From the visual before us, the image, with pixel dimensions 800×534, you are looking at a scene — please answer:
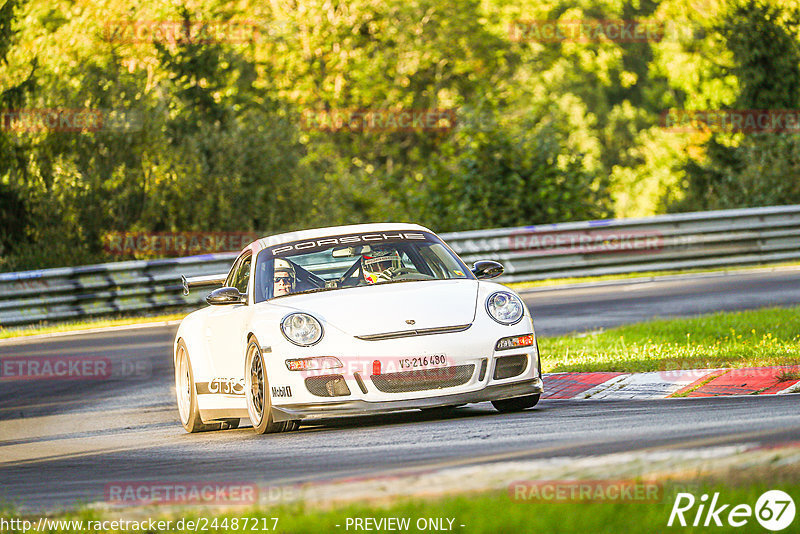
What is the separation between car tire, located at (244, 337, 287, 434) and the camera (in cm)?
914

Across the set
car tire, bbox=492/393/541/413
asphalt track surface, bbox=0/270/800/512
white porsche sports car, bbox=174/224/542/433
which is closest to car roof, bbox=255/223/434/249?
white porsche sports car, bbox=174/224/542/433

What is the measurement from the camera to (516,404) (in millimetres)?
9609

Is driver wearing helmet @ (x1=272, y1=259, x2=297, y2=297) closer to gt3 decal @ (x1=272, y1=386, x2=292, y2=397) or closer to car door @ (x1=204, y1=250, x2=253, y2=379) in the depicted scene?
car door @ (x1=204, y1=250, x2=253, y2=379)

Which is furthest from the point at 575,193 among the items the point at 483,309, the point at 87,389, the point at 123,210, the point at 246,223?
the point at 483,309

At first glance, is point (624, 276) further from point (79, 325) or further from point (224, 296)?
point (224, 296)

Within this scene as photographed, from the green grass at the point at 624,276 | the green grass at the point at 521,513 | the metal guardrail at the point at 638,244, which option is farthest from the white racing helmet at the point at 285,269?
the green grass at the point at 624,276

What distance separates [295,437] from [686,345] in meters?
4.80

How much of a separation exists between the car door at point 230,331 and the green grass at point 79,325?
32.0 ft

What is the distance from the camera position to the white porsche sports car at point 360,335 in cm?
882

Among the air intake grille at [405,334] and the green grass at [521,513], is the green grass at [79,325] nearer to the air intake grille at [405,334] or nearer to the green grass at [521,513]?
the air intake grille at [405,334]

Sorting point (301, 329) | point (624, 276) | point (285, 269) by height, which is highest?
point (285, 269)

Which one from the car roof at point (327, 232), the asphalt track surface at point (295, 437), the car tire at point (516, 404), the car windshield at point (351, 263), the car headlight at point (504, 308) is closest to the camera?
the asphalt track surface at point (295, 437)

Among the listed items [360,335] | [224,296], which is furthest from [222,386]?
[360,335]

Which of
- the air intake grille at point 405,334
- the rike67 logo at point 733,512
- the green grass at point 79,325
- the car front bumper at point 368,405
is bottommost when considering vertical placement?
the green grass at point 79,325
